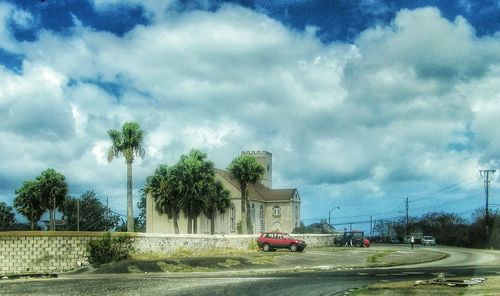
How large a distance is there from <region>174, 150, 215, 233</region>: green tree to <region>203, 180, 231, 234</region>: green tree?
640 millimetres

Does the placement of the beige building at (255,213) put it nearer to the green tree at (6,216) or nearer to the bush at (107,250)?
the green tree at (6,216)

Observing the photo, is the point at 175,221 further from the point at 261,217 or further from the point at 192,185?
the point at 261,217

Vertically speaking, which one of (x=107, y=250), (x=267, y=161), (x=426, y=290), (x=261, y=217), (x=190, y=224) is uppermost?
(x=267, y=161)

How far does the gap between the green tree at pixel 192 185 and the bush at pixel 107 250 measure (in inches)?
1404

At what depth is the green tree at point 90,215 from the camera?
112000mm

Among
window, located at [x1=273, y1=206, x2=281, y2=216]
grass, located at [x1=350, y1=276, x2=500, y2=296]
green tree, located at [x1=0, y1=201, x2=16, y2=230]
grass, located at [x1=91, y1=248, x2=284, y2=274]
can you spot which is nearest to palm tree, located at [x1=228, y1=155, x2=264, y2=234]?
window, located at [x1=273, y1=206, x2=281, y2=216]

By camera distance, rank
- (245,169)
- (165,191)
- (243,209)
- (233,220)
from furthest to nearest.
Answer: (233,220) → (243,209) → (245,169) → (165,191)

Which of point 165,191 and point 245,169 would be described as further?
point 245,169

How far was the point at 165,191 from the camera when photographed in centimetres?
8812

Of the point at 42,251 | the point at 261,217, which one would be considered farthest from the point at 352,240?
the point at 42,251

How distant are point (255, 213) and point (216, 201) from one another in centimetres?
2254

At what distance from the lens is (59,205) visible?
87.6 m

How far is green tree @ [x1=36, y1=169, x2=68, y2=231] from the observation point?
85688 millimetres

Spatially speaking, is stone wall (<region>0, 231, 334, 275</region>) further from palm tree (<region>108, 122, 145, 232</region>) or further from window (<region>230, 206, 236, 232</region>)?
window (<region>230, 206, 236, 232</region>)
